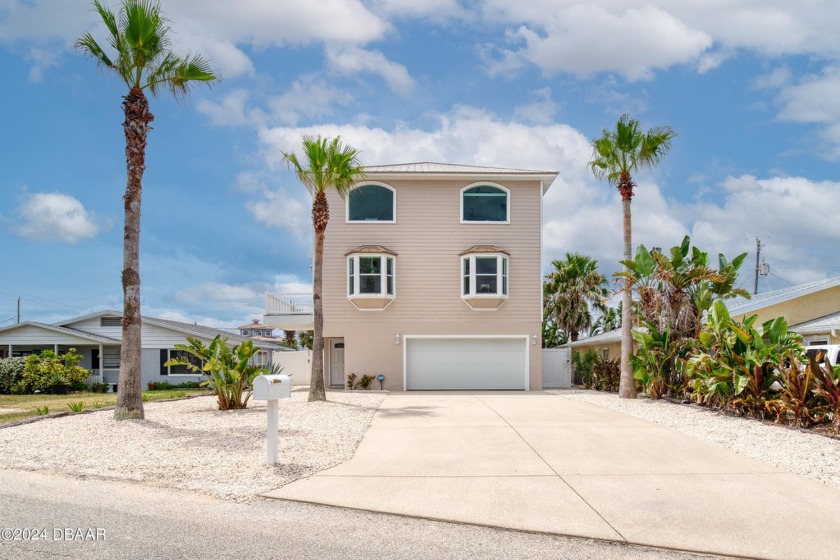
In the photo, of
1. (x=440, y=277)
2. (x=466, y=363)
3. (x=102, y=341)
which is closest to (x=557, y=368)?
(x=466, y=363)

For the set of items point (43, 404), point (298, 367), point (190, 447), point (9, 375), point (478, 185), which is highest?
point (478, 185)

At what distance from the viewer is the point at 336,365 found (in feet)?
83.9

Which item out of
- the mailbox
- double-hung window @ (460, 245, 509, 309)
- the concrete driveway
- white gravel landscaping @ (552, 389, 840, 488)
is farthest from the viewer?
double-hung window @ (460, 245, 509, 309)

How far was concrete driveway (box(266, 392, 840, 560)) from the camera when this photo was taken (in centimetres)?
573

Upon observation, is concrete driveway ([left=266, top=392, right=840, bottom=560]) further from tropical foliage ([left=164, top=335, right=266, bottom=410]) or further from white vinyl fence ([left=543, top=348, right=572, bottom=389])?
white vinyl fence ([left=543, top=348, right=572, bottom=389])

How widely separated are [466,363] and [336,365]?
5.23 meters

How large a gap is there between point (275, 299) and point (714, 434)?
59.0ft

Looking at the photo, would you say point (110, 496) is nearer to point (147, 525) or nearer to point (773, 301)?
point (147, 525)

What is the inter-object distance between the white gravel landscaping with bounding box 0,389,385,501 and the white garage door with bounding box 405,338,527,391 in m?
9.82

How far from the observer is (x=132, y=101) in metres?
13.0

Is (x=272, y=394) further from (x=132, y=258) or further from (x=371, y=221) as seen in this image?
(x=371, y=221)

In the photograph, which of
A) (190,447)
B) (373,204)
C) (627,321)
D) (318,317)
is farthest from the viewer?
(373,204)

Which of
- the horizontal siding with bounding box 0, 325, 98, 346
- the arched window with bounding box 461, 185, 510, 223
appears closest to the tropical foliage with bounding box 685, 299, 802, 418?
the arched window with bounding box 461, 185, 510, 223
